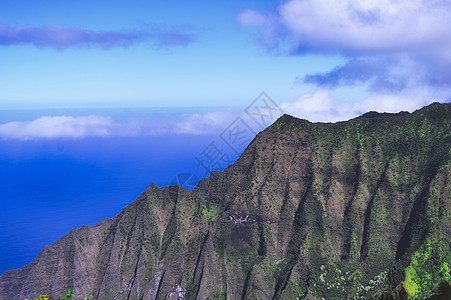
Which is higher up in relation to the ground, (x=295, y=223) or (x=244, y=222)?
(x=244, y=222)

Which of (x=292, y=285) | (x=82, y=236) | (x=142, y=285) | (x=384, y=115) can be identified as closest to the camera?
(x=292, y=285)

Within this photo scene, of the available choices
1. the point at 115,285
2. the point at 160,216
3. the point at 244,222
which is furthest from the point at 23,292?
the point at 244,222

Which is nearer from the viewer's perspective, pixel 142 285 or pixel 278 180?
pixel 142 285

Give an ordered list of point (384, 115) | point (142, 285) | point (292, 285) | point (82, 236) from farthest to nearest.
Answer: point (384, 115) → point (82, 236) → point (142, 285) → point (292, 285)

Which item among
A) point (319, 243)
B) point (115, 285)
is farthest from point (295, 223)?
point (115, 285)

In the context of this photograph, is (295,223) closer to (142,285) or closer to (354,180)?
(354,180)

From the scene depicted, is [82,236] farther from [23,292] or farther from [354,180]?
[354,180]

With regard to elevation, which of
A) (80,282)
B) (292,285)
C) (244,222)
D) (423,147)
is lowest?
(292,285)
